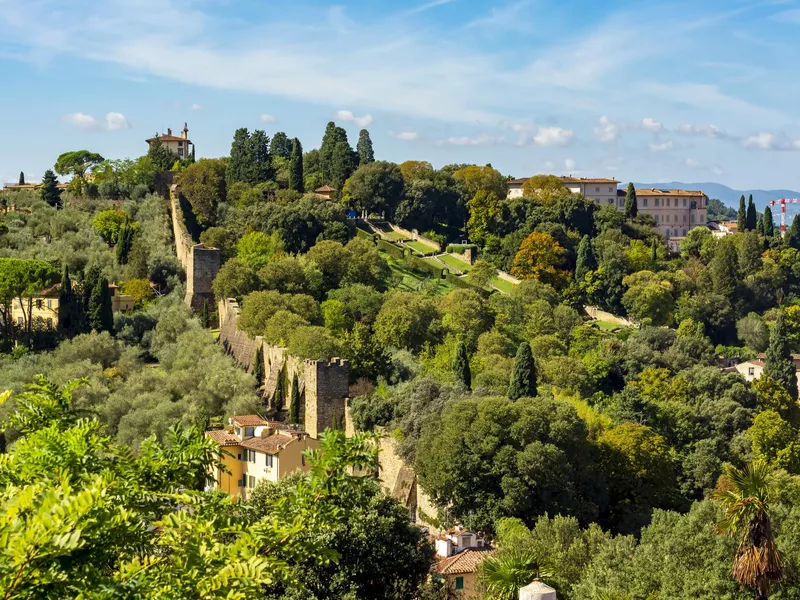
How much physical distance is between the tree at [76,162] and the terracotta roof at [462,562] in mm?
51941

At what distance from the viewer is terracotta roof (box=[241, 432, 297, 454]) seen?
117 ft

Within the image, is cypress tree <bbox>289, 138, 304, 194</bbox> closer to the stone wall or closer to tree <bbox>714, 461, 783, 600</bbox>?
the stone wall

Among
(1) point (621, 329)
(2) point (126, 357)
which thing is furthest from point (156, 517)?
(1) point (621, 329)

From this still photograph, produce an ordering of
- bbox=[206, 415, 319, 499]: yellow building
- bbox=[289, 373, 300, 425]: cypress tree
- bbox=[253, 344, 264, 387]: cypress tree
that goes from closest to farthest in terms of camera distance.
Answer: bbox=[206, 415, 319, 499]: yellow building < bbox=[289, 373, 300, 425]: cypress tree < bbox=[253, 344, 264, 387]: cypress tree

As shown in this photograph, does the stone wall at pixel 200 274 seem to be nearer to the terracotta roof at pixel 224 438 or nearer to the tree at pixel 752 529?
the terracotta roof at pixel 224 438

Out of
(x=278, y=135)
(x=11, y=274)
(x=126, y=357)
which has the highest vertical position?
(x=278, y=135)

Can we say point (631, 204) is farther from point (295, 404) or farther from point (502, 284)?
point (295, 404)

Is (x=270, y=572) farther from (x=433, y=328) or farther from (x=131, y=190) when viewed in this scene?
(x=131, y=190)

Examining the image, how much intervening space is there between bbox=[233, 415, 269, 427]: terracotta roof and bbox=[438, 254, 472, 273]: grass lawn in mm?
29553

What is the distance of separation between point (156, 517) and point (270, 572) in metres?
2.43

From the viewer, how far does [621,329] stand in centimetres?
6369

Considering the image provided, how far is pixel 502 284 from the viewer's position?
221 ft

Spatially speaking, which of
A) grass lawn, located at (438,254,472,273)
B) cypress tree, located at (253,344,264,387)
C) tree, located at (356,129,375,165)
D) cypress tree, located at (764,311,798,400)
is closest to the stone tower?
cypress tree, located at (253,344,264,387)

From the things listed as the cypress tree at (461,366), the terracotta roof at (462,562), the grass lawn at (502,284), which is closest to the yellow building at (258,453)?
the terracotta roof at (462,562)
